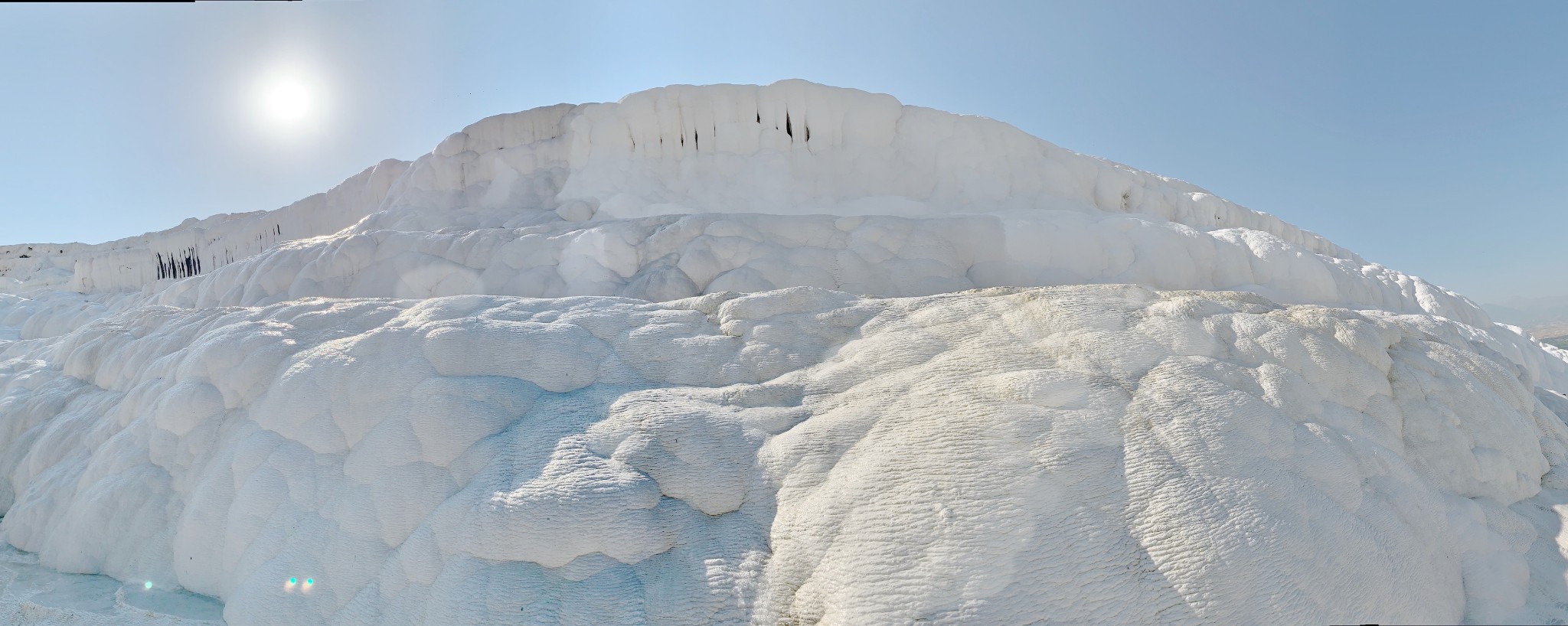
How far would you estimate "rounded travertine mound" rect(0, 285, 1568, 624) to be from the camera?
2.08 meters

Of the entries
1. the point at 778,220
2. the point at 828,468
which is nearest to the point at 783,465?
the point at 828,468

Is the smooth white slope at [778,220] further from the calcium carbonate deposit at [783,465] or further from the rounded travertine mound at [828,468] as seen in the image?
the rounded travertine mound at [828,468]

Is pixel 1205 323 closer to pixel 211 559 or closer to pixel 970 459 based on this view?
pixel 970 459

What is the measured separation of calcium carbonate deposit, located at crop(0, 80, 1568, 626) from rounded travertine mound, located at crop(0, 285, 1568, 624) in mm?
13

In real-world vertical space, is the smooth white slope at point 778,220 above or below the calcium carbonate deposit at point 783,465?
above

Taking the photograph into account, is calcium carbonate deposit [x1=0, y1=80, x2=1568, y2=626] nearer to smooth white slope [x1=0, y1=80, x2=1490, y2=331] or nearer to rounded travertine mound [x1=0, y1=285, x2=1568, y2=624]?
rounded travertine mound [x1=0, y1=285, x2=1568, y2=624]

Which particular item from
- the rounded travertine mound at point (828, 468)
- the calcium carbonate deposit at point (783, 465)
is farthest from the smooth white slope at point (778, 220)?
the rounded travertine mound at point (828, 468)

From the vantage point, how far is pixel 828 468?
2.52 m

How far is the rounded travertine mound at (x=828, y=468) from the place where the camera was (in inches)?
82.0

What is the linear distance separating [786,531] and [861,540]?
0.30 m

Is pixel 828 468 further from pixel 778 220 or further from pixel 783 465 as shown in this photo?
pixel 778 220

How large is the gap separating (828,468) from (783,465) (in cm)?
19

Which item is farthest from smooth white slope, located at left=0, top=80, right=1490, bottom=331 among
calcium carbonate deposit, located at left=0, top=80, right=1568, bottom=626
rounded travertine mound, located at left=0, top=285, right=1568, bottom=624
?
rounded travertine mound, located at left=0, top=285, right=1568, bottom=624

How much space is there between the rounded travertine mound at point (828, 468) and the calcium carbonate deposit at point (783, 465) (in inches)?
0.5
